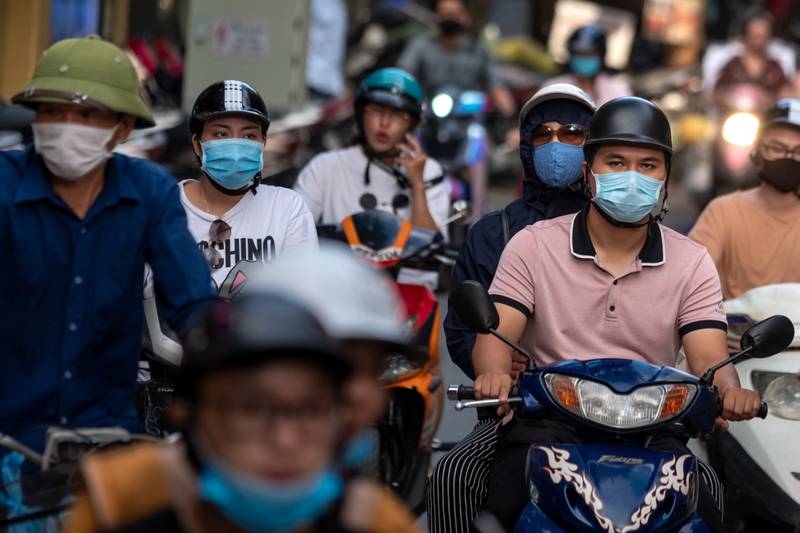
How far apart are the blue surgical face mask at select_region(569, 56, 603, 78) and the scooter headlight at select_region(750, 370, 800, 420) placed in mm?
6550

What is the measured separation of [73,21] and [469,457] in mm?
10472

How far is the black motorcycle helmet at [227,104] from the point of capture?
5.93m

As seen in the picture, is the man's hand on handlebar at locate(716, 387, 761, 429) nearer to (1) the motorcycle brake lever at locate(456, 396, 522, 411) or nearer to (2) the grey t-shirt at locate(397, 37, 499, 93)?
(1) the motorcycle brake lever at locate(456, 396, 522, 411)

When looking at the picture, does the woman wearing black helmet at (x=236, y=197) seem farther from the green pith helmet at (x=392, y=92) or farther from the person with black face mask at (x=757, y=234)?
the green pith helmet at (x=392, y=92)

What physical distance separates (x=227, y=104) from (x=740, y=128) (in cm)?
951

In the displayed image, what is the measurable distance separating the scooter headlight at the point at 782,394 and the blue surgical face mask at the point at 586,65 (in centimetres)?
655

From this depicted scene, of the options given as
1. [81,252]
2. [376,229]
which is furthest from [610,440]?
[376,229]

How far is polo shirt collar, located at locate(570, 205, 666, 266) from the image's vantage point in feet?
17.7

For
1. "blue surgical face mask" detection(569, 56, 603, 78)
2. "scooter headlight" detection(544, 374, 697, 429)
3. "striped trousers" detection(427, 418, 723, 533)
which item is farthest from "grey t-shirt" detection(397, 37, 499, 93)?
"scooter headlight" detection(544, 374, 697, 429)

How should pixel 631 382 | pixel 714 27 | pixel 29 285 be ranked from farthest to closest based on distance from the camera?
pixel 714 27, pixel 631 382, pixel 29 285

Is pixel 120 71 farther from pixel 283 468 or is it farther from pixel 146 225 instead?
pixel 283 468

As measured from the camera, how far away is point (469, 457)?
5.29 metres

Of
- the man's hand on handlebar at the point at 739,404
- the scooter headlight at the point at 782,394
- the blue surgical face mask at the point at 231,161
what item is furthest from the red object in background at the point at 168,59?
the man's hand on handlebar at the point at 739,404

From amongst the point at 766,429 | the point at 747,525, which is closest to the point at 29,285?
the point at 766,429
